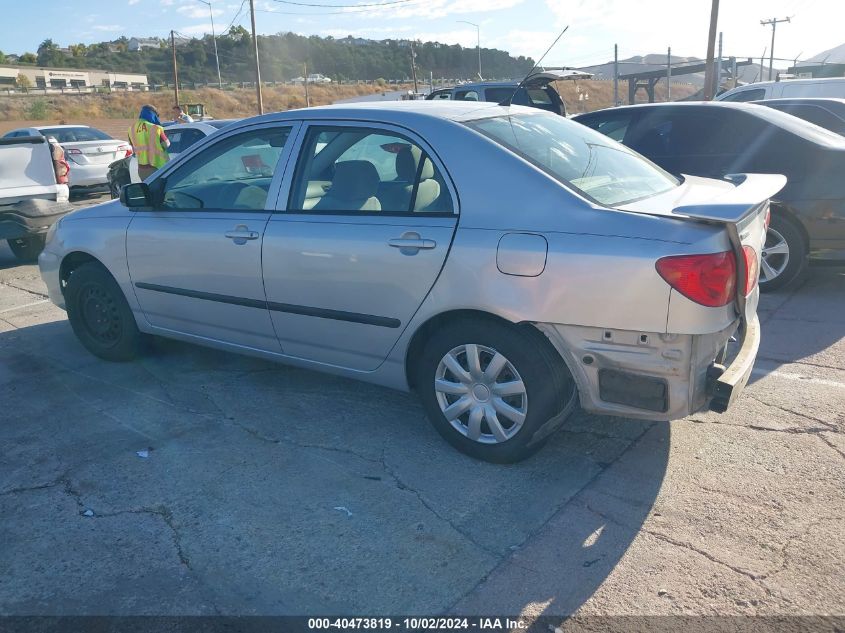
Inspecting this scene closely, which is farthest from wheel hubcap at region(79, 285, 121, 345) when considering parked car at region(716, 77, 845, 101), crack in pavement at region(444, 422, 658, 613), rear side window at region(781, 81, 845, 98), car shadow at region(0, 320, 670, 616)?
rear side window at region(781, 81, 845, 98)

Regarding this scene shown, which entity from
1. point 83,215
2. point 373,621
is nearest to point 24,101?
point 83,215

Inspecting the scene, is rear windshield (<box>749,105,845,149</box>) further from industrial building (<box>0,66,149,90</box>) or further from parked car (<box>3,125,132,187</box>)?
industrial building (<box>0,66,149,90</box>)

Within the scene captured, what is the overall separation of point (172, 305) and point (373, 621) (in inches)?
110

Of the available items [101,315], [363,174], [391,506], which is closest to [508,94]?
[101,315]

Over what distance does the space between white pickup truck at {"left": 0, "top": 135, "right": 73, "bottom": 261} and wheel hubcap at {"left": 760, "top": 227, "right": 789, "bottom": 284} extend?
25.1 feet

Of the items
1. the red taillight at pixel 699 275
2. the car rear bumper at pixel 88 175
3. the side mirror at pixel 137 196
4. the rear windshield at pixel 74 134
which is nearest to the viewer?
the red taillight at pixel 699 275

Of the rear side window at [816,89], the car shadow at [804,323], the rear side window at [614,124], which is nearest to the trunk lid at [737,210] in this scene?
the car shadow at [804,323]

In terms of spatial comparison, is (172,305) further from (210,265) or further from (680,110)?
(680,110)

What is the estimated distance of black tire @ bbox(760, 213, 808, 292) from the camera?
6.06m

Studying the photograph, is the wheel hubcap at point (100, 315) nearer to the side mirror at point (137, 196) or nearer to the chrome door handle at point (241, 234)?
the side mirror at point (137, 196)

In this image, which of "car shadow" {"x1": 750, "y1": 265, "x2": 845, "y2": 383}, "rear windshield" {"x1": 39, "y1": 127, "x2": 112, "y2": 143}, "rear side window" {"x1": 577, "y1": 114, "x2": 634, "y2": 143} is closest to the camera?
"car shadow" {"x1": 750, "y1": 265, "x2": 845, "y2": 383}

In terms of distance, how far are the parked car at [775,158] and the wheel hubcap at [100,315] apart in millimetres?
4802

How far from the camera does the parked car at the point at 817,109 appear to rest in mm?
8500

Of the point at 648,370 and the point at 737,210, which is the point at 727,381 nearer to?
the point at 648,370
